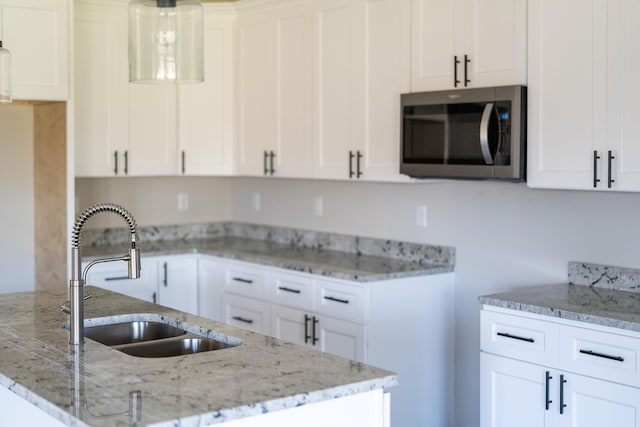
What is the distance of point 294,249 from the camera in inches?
204

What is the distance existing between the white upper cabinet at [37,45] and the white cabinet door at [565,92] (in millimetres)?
2535

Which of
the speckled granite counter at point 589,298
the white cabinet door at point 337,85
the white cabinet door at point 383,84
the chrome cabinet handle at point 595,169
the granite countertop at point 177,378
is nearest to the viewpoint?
the granite countertop at point 177,378

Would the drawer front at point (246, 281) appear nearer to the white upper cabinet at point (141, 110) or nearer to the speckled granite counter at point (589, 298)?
the white upper cabinet at point (141, 110)

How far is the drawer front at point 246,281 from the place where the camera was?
4.74 m

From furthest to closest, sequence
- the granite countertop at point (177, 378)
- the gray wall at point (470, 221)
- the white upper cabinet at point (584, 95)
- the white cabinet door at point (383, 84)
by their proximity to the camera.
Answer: the white cabinet door at point (383, 84)
the gray wall at point (470, 221)
the white upper cabinet at point (584, 95)
the granite countertop at point (177, 378)

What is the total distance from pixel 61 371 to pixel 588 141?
7.15 ft

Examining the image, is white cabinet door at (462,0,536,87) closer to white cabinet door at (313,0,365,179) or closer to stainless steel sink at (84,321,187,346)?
white cabinet door at (313,0,365,179)

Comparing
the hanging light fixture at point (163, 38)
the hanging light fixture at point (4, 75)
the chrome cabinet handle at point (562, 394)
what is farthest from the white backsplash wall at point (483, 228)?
the hanging light fixture at point (4, 75)

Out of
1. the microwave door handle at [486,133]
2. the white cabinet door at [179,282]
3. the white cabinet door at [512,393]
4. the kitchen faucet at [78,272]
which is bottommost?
the white cabinet door at [512,393]

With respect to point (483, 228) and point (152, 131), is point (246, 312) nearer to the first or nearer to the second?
point (152, 131)

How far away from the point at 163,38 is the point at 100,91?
2.48 metres

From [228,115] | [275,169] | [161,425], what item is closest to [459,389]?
[275,169]

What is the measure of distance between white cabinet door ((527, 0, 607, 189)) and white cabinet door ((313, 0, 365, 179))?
1136 mm

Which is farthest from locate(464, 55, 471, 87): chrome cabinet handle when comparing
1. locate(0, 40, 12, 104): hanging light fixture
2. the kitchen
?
locate(0, 40, 12, 104): hanging light fixture
